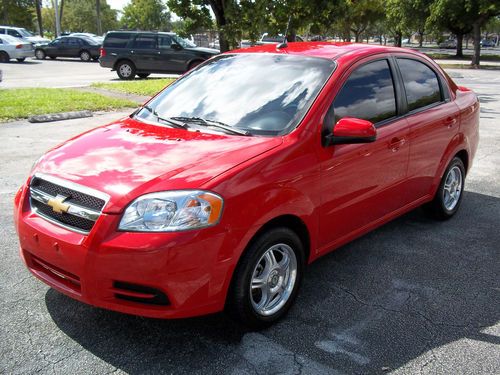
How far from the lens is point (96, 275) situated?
272 cm

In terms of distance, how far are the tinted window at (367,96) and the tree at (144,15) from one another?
76.9 meters

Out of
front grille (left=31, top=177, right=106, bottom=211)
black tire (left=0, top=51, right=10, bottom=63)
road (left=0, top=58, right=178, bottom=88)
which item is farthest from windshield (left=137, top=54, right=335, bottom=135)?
black tire (left=0, top=51, right=10, bottom=63)

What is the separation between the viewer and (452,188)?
533 centimetres

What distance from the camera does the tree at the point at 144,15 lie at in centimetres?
7662

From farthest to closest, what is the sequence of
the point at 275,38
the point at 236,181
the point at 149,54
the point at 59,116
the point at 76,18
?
the point at 76,18
the point at 149,54
the point at 275,38
the point at 59,116
the point at 236,181

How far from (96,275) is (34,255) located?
1.99 feet

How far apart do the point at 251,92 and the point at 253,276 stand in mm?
1438

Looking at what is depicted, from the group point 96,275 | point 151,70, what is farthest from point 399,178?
point 151,70

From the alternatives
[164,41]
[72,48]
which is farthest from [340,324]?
[72,48]

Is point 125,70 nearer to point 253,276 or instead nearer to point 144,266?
point 253,276

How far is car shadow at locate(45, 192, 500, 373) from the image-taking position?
289 centimetres

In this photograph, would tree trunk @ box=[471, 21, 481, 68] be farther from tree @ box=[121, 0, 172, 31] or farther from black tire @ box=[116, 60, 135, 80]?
tree @ box=[121, 0, 172, 31]

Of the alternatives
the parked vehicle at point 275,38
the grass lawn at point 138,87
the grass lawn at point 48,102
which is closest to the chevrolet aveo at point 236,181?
the grass lawn at point 48,102

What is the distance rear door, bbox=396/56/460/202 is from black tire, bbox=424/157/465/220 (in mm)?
294
